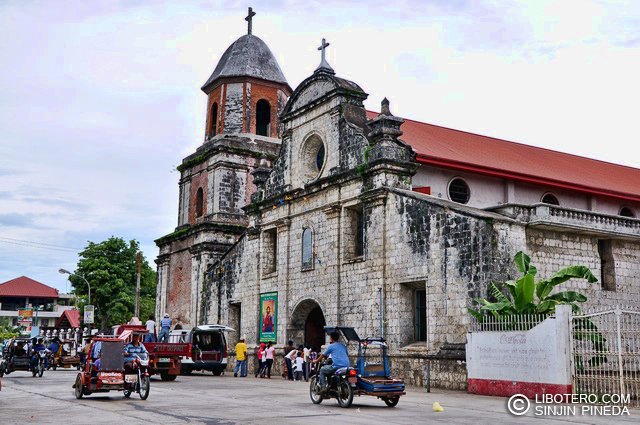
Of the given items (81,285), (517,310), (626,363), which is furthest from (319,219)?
(81,285)

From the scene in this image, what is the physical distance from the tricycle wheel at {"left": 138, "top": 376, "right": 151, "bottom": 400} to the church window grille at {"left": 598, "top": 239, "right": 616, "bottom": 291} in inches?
549

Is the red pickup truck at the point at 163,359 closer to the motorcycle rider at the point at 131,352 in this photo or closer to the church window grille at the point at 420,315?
the motorcycle rider at the point at 131,352

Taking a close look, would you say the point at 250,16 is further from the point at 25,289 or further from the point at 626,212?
the point at 25,289

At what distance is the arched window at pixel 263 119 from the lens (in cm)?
3419

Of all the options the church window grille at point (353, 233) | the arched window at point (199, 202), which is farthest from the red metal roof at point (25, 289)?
the church window grille at point (353, 233)

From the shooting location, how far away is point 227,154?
32969 millimetres

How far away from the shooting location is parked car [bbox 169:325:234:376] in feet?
84.7

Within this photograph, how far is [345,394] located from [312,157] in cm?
1464

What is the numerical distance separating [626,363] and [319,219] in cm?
1284

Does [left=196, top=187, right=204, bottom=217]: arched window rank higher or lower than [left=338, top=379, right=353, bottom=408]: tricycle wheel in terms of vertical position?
higher

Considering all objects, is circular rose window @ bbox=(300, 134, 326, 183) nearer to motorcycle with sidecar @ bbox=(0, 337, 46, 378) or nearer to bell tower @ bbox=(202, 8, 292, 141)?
bell tower @ bbox=(202, 8, 292, 141)

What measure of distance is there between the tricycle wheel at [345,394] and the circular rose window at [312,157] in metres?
13.5

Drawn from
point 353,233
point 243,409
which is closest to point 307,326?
point 353,233

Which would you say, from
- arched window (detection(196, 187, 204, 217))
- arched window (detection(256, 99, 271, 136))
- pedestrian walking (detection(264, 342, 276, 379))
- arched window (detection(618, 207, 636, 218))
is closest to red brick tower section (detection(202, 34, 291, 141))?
arched window (detection(256, 99, 271, 136))
